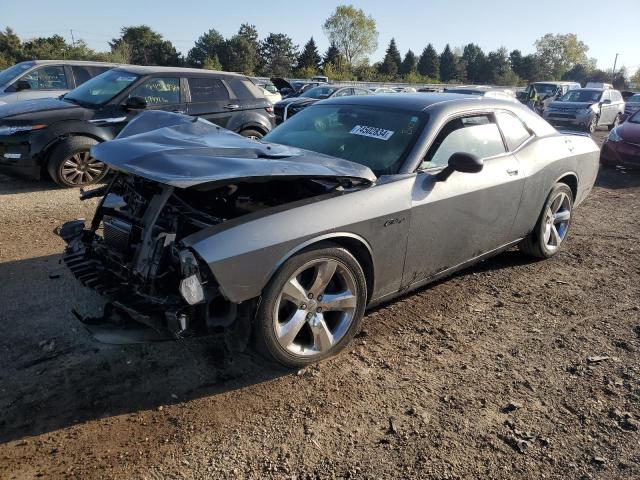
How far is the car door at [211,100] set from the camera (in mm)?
7887

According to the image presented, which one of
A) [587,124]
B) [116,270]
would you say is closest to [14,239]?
[116,270]

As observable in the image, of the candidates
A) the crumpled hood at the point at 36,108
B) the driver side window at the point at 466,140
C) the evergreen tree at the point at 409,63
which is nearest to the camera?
the driver side window at the point at 466,140

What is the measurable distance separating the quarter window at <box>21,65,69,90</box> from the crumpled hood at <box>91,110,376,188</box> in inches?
318

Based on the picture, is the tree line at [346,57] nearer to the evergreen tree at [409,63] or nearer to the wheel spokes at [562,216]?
the evergreen tree at [409,63]

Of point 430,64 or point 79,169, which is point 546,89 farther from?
point 430,64

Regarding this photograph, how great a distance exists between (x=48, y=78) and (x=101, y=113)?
156 inches

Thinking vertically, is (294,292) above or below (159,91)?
below

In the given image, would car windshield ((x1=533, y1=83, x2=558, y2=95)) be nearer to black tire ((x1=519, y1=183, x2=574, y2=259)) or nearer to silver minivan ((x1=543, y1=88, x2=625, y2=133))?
silver minivan ((x1=543, y1=88, x2=625, y2=133))

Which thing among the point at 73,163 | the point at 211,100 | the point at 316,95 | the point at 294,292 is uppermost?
the point at 211,100

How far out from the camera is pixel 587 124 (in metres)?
17.4

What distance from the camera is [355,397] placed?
278 centimetres

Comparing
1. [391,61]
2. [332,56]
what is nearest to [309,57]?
[332,56]

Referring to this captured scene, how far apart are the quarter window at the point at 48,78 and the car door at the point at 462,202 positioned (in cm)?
916

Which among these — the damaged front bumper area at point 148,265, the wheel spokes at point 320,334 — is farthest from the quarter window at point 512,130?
the damaged front bumper area at point 148,265
